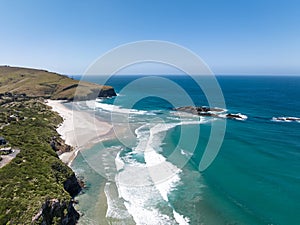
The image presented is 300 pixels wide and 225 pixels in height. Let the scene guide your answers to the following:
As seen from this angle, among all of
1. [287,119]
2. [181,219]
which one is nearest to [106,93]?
[287,119]

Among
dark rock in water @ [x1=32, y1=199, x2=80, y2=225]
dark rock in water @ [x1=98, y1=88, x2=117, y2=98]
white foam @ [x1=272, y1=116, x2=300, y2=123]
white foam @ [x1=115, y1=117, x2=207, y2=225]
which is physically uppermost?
dark rock in water @ [x1=98, y1=88, x2=117, y2=98]

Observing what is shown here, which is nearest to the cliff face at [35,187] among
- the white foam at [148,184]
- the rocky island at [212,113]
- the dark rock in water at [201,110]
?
the white foam at [148,184]

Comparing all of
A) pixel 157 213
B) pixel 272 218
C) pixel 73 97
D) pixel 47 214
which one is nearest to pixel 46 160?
pixel 47 214

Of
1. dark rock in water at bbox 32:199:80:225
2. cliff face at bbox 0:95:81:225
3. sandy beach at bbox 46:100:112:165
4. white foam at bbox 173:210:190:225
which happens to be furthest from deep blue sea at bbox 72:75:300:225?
sandy beach at bbox 46:100:112:165

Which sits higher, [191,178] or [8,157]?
[8,157]

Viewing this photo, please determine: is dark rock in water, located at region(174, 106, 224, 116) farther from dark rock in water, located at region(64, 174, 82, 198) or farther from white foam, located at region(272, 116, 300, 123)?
dark rock in water, located at region(64, 174, 82, 198)

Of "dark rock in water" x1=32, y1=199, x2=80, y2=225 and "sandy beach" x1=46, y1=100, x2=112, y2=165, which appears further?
"sandy beach" x1=46, y1=100, x2=112, y2=165

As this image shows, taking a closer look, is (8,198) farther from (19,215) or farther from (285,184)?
(285,184)

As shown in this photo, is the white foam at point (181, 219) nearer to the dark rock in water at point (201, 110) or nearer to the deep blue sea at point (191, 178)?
the deep blue sea at point (191, 178)

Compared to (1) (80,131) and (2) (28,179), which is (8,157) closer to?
(2) (28,179)
